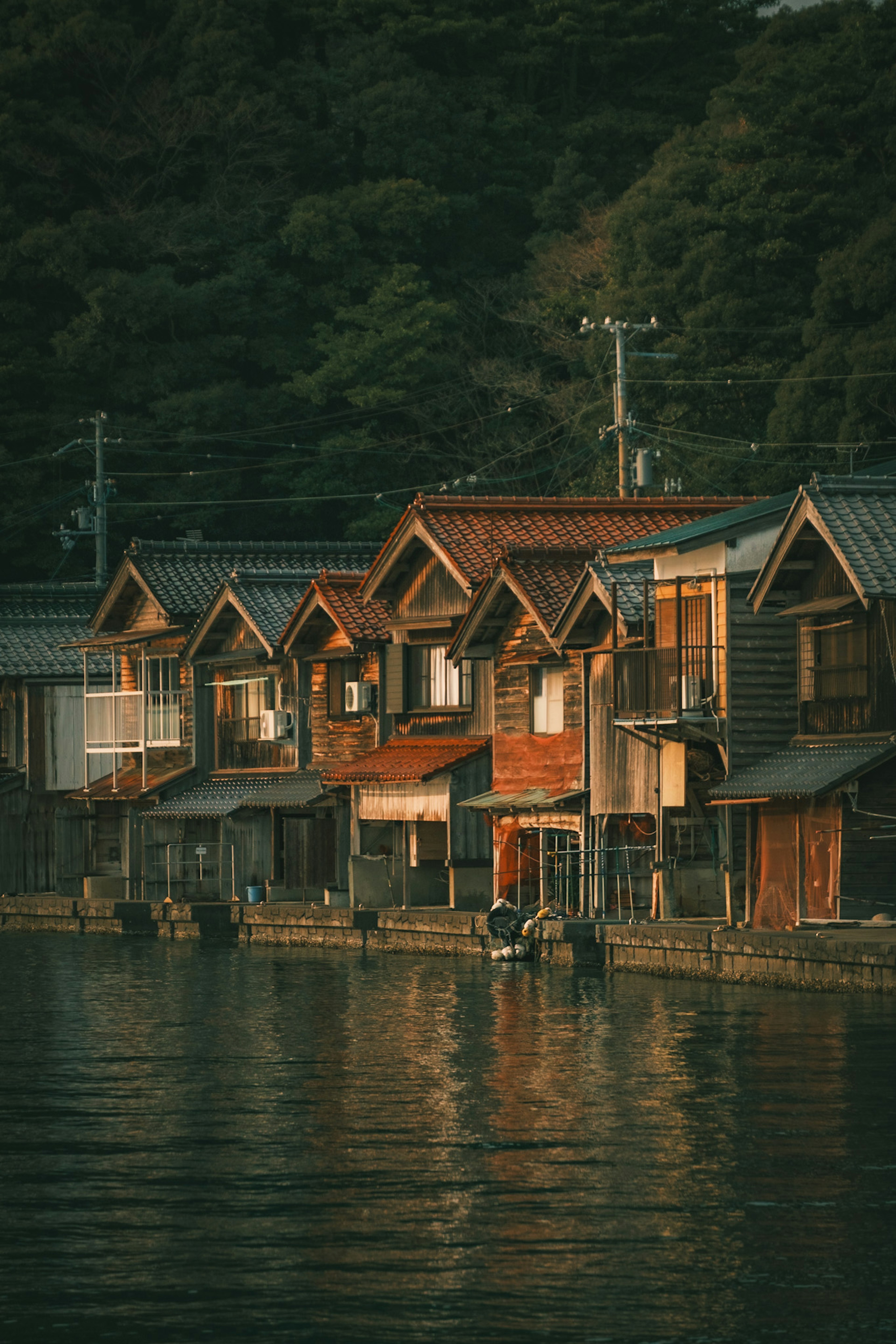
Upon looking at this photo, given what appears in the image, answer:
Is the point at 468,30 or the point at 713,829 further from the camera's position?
the point at 468,30

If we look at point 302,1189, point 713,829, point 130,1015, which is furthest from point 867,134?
point 302,1189

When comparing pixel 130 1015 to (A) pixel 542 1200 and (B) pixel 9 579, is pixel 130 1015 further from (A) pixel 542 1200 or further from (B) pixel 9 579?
(B) pixel 9 579

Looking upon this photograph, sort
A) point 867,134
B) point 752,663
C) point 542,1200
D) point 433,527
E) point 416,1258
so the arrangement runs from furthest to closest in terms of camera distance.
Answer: point 867,134
point 433,527
point 752,663
point 542,1200
point 416,1258

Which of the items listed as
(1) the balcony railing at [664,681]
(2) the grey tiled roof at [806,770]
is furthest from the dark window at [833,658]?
(1) the balcony railing at [664,681]

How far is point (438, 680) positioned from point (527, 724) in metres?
4.34

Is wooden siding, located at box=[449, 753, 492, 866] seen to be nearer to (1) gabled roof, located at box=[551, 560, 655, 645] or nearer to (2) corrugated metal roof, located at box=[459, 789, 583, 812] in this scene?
(2) corrugated metal roof, located at box=[459, 789, 583, 812]

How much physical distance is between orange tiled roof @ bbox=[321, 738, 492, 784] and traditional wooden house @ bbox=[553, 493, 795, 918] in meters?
4.43

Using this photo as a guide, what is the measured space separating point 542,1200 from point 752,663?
2397 cm

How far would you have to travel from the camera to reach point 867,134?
67.7m

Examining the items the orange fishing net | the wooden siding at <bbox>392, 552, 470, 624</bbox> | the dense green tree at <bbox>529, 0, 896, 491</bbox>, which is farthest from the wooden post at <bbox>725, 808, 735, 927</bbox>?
the dense green tree at <bbox>529, 0, 896, 491</bbox>

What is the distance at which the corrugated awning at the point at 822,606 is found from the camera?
3838 centimetres

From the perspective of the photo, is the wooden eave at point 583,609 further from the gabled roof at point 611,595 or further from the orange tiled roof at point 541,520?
the orange tiled roof at point 541,520

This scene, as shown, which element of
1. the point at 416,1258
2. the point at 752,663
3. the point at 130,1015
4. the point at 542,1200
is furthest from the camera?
the point at 752,663

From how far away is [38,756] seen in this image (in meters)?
64.8
